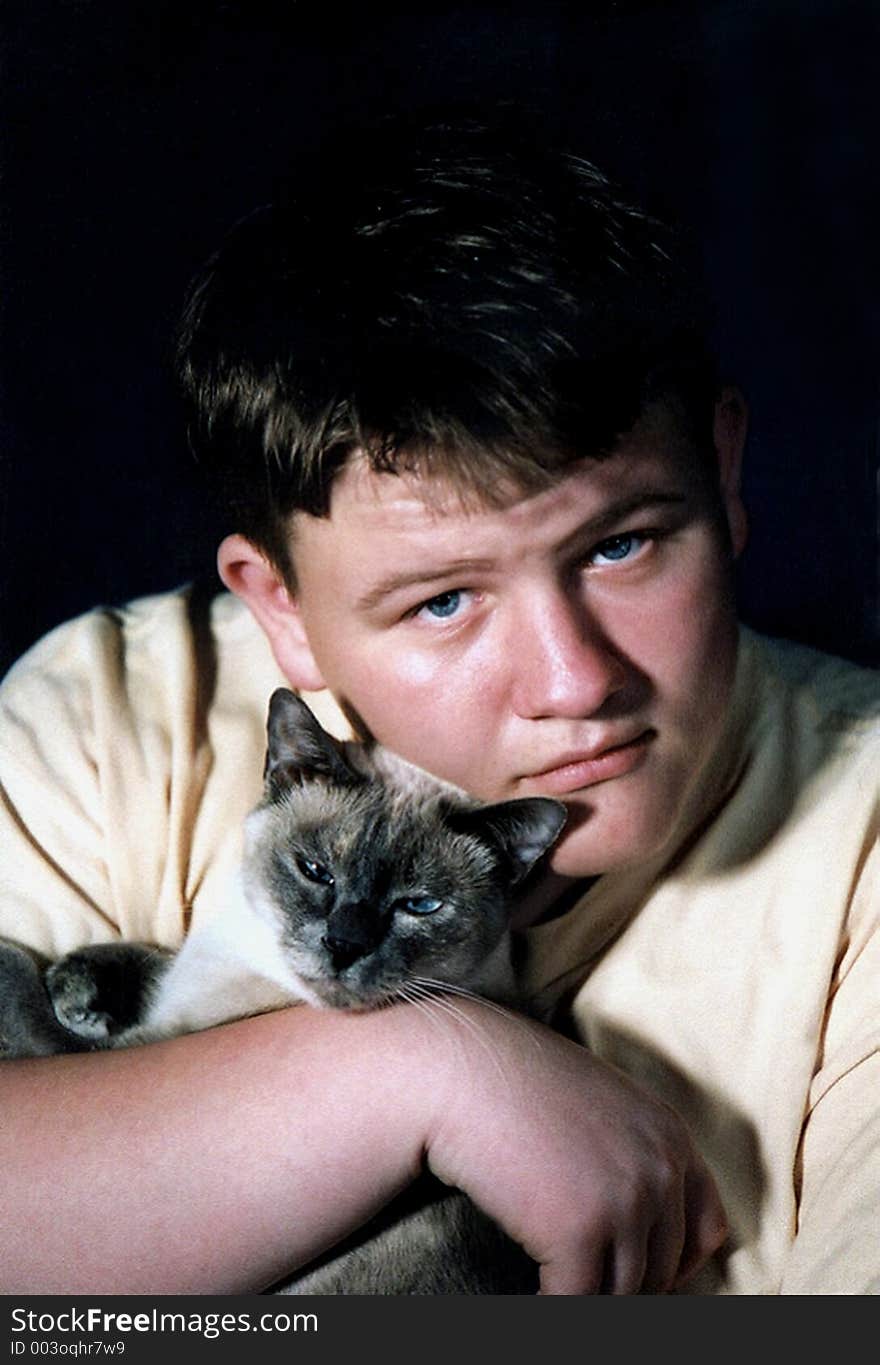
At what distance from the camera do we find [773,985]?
853 mm

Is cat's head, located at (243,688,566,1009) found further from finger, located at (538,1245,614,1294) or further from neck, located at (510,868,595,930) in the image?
finger, located at (538,1245,614,1294)

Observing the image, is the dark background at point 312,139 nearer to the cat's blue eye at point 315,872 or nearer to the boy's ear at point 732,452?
the boy's ear at point 732,452

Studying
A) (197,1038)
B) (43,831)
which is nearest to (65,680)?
(43,831)

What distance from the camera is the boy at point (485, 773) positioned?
746 mm

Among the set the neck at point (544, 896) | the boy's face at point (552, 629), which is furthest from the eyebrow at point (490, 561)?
the neck at point (544, 896)

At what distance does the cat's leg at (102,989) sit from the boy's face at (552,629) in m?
0.21

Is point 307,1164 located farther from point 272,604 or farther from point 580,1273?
point 272,604

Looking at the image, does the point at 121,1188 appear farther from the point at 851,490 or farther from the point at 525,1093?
the point at 851,490

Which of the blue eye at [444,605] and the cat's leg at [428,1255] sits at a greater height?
the blue eye at [444,605]

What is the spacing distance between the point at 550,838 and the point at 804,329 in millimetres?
351

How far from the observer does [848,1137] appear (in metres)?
0.81

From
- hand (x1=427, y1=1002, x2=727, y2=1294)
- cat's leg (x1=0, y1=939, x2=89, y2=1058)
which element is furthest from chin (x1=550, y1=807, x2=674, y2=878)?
cat's leg (x1=0, y1=939, x2=89, y2=1058)

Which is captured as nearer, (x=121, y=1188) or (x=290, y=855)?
(x=121, y=1188)

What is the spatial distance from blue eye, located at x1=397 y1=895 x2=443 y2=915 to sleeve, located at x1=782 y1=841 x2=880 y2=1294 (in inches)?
10.2
